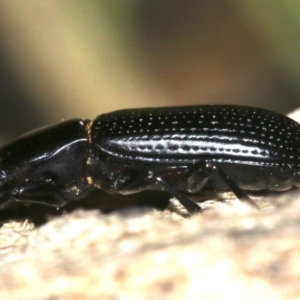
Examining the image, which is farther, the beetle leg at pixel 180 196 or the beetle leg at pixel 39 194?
the beetle leg at pixel 39 194

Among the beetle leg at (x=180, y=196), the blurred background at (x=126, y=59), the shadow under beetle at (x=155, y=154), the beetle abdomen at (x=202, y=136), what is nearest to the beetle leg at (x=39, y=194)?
the shadow under beetle at (x=155, y=154)

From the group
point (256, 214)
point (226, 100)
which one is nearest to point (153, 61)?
point (226, 100)

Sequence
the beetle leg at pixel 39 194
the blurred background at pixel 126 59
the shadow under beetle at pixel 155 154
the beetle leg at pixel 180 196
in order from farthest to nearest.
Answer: the blurred background at pixel 126 59 → the beetle leg at pixel 39 194 → the shadow under beetle at pixel 155 154 → the beetle leg at pixel 180 196

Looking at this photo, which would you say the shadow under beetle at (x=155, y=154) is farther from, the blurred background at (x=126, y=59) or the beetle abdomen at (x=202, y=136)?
the blurred background at (x=126, y=59)

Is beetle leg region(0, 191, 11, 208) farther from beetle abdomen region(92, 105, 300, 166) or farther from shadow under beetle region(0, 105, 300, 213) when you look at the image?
beetle abdomen region(92, 105, 300, 166)

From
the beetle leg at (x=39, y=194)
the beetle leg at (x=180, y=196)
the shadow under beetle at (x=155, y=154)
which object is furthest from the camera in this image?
the beetle leg at (x=39, y=194)

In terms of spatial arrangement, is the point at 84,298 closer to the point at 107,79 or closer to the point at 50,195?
the point at 50,195

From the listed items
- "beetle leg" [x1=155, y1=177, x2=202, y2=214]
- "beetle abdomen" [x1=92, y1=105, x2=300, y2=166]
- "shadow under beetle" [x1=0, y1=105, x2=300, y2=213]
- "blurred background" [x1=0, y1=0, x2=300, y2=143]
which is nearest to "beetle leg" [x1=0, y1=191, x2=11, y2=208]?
"shadow under beetle" [x1=0, y1=105, x2=300, y2=213]
